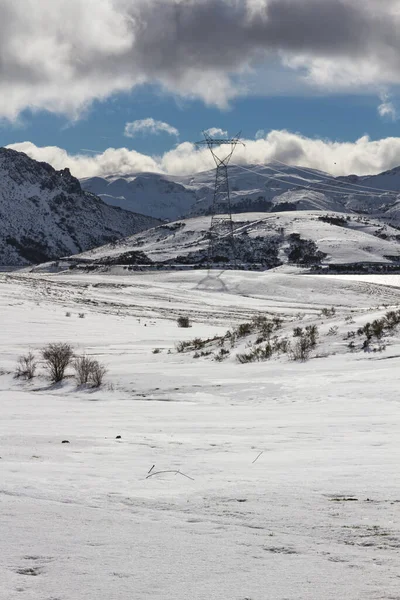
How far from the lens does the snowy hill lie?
448ft

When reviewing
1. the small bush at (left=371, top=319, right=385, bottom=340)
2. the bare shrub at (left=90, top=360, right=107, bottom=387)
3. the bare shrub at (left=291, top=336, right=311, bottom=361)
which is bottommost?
the bare shrub at (left=90, top=360, right=107, bottom=387)

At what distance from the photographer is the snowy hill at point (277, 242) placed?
136m

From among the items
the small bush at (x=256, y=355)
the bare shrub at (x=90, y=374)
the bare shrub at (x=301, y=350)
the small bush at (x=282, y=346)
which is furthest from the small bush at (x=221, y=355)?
the bare shrub at (x=90, y=374)

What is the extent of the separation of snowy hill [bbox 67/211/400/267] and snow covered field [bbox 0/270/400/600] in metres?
112

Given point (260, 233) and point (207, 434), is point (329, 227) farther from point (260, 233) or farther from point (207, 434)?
point (207, 434)

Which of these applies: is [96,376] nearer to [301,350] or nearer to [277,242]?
[301,350]

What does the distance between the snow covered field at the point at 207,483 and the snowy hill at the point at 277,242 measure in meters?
112

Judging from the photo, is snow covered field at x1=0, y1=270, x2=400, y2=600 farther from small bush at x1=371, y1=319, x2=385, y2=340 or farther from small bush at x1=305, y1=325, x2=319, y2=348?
small bush at x1=305, y1=325, x2=319, y2=348

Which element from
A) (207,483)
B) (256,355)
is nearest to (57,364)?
(256,355)

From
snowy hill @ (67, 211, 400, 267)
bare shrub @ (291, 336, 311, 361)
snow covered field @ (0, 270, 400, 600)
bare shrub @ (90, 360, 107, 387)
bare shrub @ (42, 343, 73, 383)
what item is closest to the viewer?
snow covered field @ (0, 270, 400, 600)

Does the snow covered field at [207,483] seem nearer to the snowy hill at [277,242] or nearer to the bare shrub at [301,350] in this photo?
the bare shrub at [301,350]

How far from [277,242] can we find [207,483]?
14723 centimetres

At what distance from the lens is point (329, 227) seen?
166000 millimetres

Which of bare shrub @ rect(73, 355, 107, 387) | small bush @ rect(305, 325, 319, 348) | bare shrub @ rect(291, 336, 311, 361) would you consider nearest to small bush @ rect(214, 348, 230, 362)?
bare shrub @ rect(291, 336, 311, 361)
